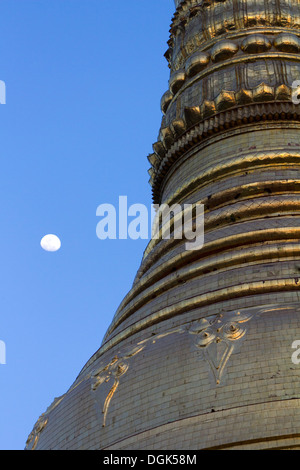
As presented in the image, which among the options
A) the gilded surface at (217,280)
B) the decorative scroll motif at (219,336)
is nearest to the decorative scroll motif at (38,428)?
the gilded surface at (217,280)

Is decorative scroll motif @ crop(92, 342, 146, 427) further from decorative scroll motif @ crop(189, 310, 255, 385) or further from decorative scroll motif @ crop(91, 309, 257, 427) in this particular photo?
decorative scroll motif @ crop(189, 310, 255, 385)

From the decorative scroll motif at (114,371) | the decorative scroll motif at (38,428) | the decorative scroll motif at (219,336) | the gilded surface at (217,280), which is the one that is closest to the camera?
the gilded surface at (217,280)

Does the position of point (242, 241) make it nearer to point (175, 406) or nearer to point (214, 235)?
point (214, 235)

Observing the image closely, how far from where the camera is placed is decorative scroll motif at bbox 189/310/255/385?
36.9 feet

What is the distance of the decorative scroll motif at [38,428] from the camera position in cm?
1285

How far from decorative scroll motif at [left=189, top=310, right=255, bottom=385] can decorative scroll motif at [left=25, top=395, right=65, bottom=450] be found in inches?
100

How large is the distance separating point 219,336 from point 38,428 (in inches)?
125

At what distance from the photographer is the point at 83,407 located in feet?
40.0

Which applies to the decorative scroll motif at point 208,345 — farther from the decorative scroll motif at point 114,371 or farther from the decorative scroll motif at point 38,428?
the decorative scroll motif at point 38,428

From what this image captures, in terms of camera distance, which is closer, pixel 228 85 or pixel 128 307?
pixel 128 307

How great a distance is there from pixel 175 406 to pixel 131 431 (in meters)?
0.65

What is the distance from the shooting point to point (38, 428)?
1301 cm

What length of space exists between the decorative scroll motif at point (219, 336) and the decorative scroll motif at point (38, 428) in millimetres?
2551
